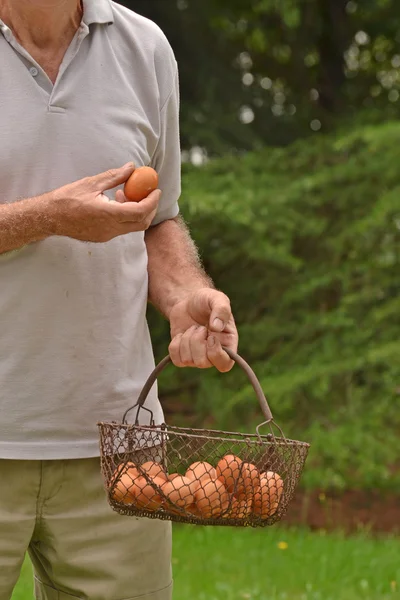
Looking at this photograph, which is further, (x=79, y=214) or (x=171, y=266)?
(x=171, y=266)

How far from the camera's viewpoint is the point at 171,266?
233cm

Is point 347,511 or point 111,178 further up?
point 111,178

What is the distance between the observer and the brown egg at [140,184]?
1907 millimetres

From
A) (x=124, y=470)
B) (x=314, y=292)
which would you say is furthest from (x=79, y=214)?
(x=314, y=292)

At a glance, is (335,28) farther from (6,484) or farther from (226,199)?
(6,484)

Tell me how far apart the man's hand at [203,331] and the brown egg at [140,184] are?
0.30 metres

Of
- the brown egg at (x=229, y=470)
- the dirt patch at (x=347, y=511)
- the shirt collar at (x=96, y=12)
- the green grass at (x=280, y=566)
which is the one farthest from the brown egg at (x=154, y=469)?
the dirt patch at (x=347, y=511)

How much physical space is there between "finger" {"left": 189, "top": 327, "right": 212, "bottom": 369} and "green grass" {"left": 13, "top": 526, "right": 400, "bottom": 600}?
8.78ft

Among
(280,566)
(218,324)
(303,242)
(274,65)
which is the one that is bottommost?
(280,566)

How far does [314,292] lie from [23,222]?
4.85m

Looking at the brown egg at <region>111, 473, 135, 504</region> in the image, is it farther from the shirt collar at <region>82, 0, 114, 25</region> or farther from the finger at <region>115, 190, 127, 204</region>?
the shirt collar at <region>82, 0, 114, 25</region>

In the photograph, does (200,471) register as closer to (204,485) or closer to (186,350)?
(204,485)

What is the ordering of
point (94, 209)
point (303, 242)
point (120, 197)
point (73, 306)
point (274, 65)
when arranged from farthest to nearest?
point (274, 65) < point (303, 242) < point (73, 306) < point (120, 197) < point (94, 209)

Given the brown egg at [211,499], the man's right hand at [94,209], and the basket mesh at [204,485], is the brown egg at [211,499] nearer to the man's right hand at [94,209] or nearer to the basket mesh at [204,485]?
the basket mesh at [204,485]
